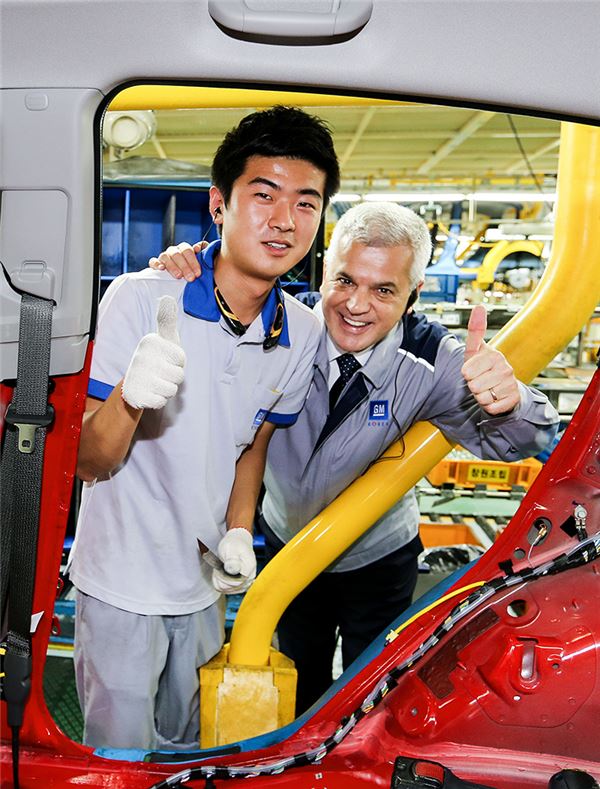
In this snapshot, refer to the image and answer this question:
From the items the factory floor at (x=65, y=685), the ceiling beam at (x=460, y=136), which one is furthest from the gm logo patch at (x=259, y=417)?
the ceiling beam at (x=460, y=136)

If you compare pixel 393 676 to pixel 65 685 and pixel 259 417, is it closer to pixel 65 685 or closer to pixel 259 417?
pixel 259 417

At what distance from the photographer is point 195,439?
173 cm

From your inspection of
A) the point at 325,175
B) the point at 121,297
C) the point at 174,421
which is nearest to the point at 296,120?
the point at 325,175

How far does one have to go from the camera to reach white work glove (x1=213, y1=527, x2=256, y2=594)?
5.76ft

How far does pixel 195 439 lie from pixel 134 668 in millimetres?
753

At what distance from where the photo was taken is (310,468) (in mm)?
2113

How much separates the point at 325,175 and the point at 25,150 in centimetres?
100

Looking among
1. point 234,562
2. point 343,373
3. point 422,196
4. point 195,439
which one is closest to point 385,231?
point 343,373

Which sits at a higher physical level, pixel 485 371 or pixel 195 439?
pixel 485 371

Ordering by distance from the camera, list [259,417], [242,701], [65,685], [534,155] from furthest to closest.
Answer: [534,155], [65,685], [259,417], [242,701]

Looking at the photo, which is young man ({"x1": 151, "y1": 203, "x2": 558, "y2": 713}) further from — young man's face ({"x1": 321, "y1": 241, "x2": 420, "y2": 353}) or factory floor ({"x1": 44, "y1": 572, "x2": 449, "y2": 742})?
factory floor ({"x1": 44, "y1": 572, "x2": 449, "y2": 742})

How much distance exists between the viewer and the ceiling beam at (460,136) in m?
7.24

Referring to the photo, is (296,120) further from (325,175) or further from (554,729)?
(554,729)

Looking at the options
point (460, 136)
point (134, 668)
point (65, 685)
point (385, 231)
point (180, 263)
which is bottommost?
point (65, 685)
